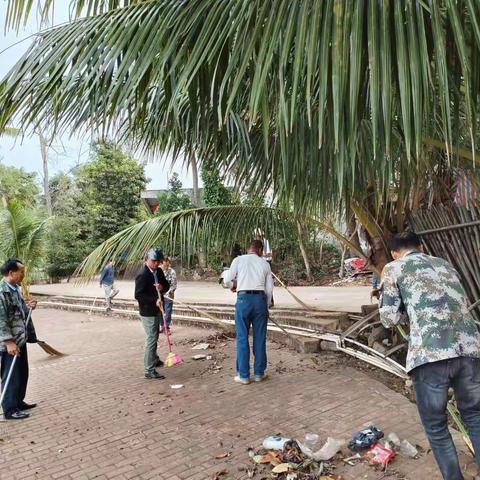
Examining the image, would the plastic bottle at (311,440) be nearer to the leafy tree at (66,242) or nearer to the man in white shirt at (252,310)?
the man in white shirt at (252,310)

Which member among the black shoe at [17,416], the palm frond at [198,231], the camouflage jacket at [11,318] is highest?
the palm frond at [198,231]

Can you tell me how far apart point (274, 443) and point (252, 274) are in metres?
2.27

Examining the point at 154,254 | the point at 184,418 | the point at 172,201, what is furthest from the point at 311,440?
the point at 172,201

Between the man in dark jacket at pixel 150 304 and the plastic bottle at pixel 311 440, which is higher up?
the man in dark jacket at pixel 150 304

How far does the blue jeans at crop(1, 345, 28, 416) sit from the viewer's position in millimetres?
4711

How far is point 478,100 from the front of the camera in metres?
2.17

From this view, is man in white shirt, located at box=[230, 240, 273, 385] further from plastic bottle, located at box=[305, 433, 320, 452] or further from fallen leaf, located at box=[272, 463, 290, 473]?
fallen leaf, located at box=[272, 463, 290, 473]

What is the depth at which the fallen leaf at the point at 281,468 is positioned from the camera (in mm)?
3241

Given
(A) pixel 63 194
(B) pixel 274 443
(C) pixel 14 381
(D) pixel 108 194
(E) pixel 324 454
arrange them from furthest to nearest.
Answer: (A) pixel 63 194 → (D) pixel 108 194 → (C) pixel 14 381 → (B) pixel 274 443 → (E) pixel 324 454

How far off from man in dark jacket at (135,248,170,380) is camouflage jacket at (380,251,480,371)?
3860mm

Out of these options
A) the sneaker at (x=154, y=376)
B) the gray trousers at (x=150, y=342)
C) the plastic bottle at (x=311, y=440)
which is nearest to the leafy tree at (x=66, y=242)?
the gray trousers at (x=150, y=342)

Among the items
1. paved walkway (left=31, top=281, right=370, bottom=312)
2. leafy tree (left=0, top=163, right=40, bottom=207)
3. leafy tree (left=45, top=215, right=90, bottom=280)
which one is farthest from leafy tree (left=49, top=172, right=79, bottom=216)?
paved walkway (left=31, top=281, right=370, bottom=312)

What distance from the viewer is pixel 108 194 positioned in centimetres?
2330

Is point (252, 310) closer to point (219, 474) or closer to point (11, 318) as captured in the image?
point (219, 474)
